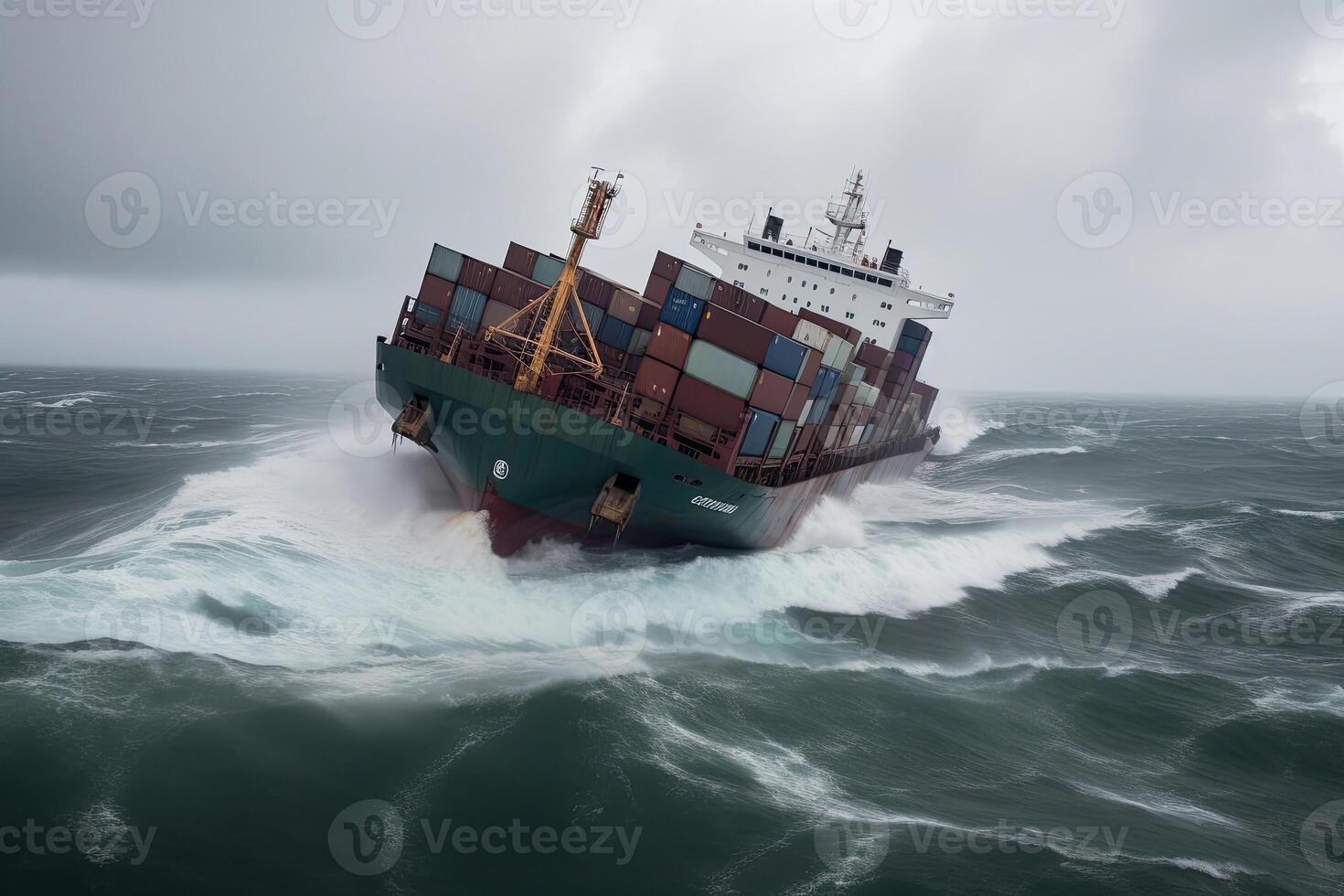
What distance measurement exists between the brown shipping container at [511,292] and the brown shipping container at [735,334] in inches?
234

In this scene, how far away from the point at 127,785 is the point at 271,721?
6.61ft

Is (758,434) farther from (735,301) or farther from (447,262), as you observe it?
(447,262)

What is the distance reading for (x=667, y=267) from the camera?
2623 centimetres

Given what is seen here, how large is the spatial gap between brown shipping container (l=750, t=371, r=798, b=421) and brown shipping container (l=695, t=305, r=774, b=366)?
50cm

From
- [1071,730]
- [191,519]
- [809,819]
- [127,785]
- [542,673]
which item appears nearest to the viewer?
[127,785]

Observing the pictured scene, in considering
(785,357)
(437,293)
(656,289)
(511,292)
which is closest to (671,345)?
(785,357)

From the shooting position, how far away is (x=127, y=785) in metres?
10.1

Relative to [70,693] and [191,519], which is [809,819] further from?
[191,519]

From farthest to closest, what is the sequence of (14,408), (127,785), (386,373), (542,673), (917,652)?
1. (14,408)
2. (386,373)
3. (917,652)
4. (542,673)
5. (127,785)

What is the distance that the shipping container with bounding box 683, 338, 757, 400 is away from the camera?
19.9 m

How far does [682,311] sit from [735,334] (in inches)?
61.9

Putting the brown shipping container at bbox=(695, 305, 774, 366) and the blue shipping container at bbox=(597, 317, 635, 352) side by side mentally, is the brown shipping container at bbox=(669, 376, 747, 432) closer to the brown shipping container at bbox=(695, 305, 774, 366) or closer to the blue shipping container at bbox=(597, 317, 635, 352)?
the brown shipping container at bbox=(695, 305, 774, 366)

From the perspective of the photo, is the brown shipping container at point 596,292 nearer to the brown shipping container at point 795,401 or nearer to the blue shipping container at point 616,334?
the blue shipping container at point 616,334

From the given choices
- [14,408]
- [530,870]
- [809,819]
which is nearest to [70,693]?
[530,870]
